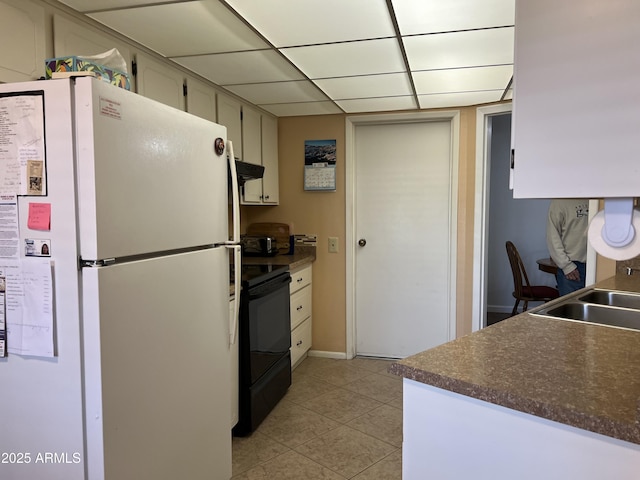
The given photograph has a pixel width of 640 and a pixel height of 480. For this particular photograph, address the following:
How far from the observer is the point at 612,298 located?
6.14 feet

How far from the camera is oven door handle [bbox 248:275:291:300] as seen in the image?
8.16 ft

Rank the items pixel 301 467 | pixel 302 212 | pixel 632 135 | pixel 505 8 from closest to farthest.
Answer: pixel 632 135 < pixel 505 8 < pixel 301 467 < pixel 302 212

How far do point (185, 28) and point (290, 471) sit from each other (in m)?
2.15

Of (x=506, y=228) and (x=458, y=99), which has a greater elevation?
(x=458, y=99)

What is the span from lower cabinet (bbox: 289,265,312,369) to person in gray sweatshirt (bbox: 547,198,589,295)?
190cm

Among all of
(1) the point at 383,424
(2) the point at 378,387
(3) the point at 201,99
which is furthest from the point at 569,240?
(3) the point at 201,99

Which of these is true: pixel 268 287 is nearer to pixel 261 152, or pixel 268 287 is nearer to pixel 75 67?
pixel 261 152

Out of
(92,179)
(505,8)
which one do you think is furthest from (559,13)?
(92,179)

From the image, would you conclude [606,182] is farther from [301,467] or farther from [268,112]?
[268,112]

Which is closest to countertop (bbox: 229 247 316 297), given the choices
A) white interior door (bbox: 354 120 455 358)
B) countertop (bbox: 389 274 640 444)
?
white interior door (bbox: 354 120 455 358)

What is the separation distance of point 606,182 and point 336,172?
293 cm

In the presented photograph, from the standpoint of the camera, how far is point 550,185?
0.96 m

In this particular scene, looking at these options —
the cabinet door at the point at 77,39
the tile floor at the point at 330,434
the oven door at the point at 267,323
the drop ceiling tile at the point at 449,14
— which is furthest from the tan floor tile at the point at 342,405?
the cabinet door at the point at 77,39

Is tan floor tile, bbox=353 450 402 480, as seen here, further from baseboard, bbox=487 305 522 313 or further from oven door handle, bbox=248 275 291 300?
baseboard, bbox=487 305 522 313
